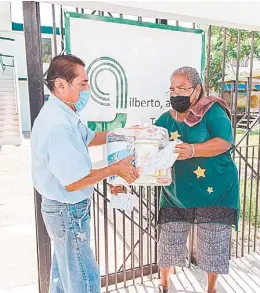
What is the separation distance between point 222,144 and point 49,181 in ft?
3.30

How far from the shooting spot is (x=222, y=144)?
77.4 inches

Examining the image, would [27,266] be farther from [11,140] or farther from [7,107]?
[7,107]

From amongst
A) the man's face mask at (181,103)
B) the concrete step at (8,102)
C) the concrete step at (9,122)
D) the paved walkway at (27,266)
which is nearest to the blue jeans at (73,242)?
the man's face mask at (181,103)

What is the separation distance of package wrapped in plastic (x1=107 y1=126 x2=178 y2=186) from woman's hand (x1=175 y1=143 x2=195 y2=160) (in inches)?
1.3

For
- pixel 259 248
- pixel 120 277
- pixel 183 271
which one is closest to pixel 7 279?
pixel 120 277

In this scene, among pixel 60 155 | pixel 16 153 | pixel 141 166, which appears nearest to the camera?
pixel 60 155

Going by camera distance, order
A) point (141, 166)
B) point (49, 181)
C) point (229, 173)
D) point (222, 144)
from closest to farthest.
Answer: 1. point (49, 181)
2. point (141, 166)
3. point (222, 144)
4. point (229, 173)

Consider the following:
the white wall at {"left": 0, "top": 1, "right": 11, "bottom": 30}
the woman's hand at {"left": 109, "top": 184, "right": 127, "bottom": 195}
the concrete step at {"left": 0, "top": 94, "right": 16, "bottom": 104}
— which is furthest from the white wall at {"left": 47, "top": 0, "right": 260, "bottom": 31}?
the white wall at {"left": 0, "top": 1, "right": 11, "bottom": 30}

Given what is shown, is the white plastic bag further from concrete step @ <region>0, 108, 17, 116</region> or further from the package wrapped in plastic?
concrete step @ <region>0, 108, 17, 116</region>

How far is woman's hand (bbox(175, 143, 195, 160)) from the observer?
6.17ft

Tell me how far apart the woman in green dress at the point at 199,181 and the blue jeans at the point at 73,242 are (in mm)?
646

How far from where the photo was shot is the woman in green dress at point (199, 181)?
2006 mm

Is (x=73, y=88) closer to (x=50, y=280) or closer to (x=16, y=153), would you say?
(x=50, y=280)

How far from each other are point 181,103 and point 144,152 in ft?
1.41
